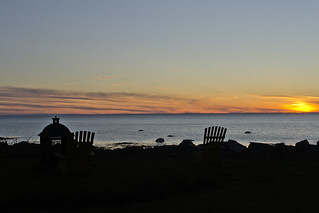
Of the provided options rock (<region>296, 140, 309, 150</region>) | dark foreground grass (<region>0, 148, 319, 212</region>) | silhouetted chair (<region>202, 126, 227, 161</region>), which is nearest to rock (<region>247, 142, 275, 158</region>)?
rock (<region>296, 140, 309, 150</region>)

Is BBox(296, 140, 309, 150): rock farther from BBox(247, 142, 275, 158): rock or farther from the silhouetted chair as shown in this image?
the silhouetted chair

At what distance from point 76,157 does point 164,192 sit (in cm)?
371

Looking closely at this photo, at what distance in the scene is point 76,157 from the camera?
39.5 ft

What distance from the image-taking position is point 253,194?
9680mm

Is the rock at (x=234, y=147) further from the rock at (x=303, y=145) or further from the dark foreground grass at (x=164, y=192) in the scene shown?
the dark foreground grass at (x=164, y=192)

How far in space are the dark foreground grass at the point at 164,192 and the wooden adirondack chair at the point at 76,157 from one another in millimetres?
325

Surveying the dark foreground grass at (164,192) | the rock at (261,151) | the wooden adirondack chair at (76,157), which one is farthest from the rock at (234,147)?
the wooden adirondack chair at (76,157)

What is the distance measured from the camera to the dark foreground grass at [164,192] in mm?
8328

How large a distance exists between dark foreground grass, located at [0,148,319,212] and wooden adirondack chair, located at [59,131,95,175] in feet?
1.07

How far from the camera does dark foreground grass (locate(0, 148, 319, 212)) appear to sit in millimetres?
8328

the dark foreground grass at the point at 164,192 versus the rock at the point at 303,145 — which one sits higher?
the dark foreground grass at the point at 164,192

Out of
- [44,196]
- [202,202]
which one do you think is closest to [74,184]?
[44,196]

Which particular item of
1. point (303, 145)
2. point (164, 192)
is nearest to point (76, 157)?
point (164, 192)

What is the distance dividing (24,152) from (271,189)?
1545cm
